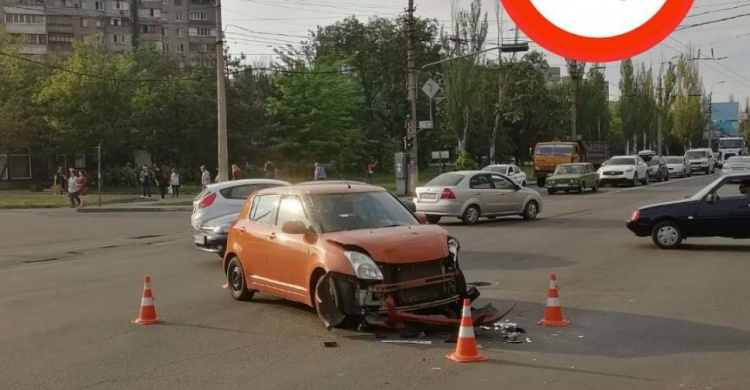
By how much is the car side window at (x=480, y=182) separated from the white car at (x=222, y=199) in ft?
22.7

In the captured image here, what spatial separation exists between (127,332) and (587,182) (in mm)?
30868

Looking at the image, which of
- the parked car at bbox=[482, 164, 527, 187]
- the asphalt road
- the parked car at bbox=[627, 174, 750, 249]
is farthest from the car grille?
the parked car at bbox=[482, 164, 527, 187]

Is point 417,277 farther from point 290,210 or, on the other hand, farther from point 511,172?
point 511,172

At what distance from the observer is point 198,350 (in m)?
7.34

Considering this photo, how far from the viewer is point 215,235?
43.8 feet

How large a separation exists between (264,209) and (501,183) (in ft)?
41.6

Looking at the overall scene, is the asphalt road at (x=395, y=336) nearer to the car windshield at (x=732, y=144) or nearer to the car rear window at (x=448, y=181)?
the car rear window at (x=448, y=181)

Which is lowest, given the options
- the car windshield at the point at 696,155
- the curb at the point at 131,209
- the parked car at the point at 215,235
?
the curb at the point at 131,209

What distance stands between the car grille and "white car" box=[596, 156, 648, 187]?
3432 centimetres

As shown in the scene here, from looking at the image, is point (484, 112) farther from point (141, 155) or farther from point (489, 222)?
point (489, 222)

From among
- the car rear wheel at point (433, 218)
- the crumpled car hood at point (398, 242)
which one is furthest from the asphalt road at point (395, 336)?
the car rear wheel at point (433, 218)

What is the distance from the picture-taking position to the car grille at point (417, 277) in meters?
7.75

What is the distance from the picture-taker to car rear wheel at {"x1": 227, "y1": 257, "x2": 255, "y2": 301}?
9938 mm

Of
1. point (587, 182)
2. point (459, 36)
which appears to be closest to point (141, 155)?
point (459, 36)
